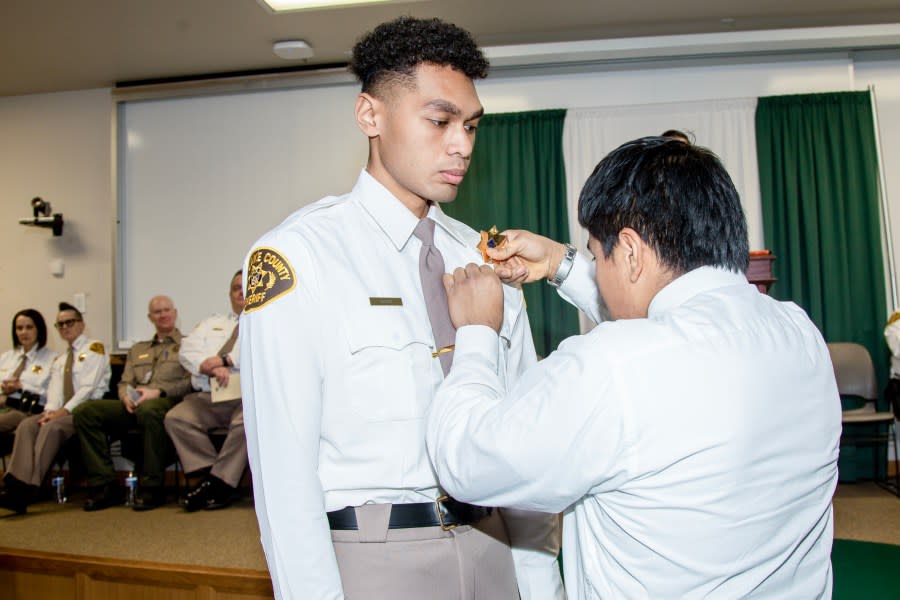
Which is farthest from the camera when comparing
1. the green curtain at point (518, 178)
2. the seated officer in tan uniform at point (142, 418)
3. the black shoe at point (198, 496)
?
the green curtain at point (518, 178)

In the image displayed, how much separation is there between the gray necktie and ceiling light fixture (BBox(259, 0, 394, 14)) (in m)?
4.18

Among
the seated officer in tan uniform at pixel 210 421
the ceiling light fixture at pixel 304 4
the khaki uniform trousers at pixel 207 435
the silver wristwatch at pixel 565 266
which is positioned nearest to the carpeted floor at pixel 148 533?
the seated officer in tan uniform at pixel 210 421

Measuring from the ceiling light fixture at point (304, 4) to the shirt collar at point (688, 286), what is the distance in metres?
4.66

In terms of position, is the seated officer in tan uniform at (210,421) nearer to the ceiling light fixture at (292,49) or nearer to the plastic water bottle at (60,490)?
the plastic water bottle at (60,490)

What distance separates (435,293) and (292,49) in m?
5.12

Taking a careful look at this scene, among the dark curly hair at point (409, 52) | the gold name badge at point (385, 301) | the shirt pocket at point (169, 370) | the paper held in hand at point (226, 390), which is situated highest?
the dark curly hair at point (409, 52)

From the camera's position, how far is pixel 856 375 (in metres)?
5.28

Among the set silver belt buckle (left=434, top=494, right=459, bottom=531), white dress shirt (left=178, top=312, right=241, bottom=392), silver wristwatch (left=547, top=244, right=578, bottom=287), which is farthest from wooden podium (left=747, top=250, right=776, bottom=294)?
white dress shirt (left=178, top=312, right=241, bottom=392)

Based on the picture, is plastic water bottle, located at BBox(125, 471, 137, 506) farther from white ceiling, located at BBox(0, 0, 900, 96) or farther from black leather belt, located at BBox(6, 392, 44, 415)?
white ceiling, located at BBox(0, 0, 900, 96)

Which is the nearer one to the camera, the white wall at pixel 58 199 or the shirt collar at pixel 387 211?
the shirt collar at pixel 387 211

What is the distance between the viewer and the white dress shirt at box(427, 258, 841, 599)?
0.99 metres

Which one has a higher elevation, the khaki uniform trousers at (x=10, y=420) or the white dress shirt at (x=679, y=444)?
the white dress shirt at (x=679, y=444)

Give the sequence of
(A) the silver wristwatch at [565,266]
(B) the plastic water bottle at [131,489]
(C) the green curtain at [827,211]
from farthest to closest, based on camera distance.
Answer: (C) the green curtain at [827,211], (B) the plastic water bottle at [131,489], (A) the silver wristwatch at [565,266]

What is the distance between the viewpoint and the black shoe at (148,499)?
520 centimetres
